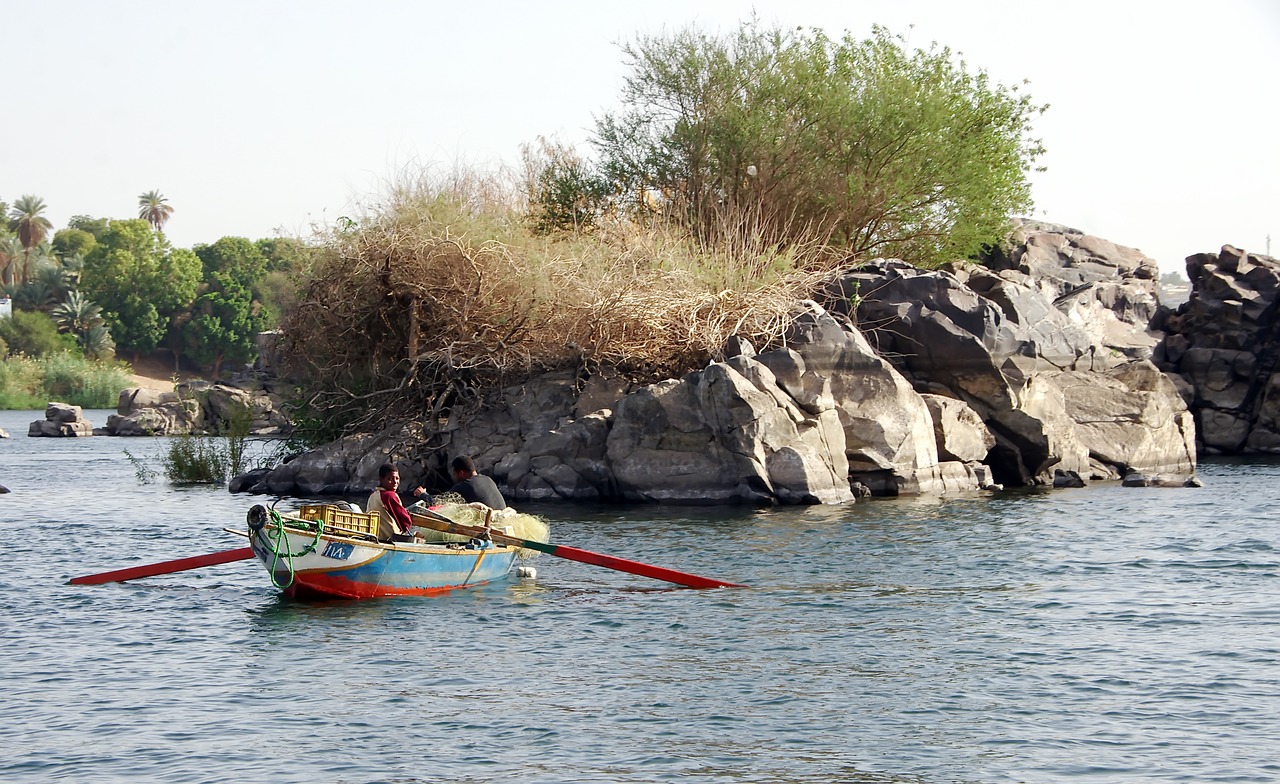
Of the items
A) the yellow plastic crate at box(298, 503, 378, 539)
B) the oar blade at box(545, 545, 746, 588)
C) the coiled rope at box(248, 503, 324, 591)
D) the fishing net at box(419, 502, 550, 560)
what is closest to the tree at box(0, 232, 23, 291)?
the fishing net at box(419, 502, 550, 560)

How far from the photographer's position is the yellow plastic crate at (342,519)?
1509cm

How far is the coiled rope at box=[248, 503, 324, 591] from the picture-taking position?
14.5 meters

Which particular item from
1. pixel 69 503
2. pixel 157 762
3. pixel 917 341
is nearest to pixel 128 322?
pixel 69 503

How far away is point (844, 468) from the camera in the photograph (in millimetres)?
25938

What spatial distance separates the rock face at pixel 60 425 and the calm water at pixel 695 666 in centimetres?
4286

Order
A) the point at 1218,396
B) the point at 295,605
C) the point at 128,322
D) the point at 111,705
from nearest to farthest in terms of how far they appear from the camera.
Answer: the point at 111,705, the point at 295,605, the point at 1218,396, the point at 128,322

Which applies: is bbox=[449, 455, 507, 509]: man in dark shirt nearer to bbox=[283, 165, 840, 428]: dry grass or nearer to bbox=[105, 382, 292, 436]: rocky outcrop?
bbox=[283, 165, 840, 428]: dry grass

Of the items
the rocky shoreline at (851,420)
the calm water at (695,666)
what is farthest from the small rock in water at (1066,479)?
the calm water at (695,666)

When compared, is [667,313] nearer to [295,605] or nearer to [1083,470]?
[1083,470]

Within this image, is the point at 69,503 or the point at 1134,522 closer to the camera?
the point at 1134,522

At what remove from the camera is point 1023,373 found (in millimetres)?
28578

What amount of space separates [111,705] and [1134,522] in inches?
646

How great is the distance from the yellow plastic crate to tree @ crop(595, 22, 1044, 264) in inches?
771

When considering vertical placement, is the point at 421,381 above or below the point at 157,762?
above
